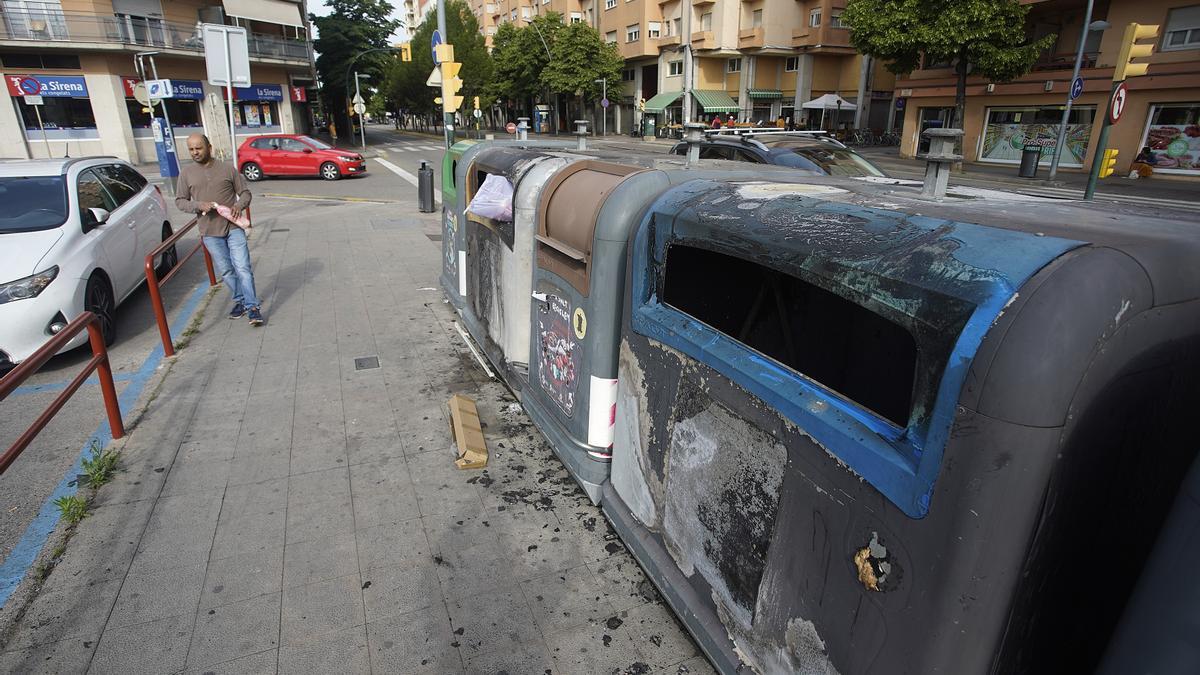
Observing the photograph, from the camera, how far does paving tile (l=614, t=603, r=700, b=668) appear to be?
2594mm

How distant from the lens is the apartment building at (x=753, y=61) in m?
36.2

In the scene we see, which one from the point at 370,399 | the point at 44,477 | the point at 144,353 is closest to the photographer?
the point at 44,477

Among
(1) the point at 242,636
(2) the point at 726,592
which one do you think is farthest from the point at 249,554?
(2) the point at 726,592

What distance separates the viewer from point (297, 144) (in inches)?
786

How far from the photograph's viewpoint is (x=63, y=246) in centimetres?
530

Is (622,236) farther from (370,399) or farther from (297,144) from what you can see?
(297,144)

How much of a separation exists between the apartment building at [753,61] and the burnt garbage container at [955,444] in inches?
1366

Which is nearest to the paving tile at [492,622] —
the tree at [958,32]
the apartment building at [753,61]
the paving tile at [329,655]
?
the paving tile at [329,655]

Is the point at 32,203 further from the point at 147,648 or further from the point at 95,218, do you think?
the point at 147,648

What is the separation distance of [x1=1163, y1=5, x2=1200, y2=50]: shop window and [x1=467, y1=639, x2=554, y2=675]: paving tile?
83.4ft

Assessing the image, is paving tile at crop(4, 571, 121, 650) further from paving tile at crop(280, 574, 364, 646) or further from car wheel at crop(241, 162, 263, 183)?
car wheel at crop(241, 162, 263, 183)

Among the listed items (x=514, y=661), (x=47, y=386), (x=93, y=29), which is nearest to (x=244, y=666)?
(x=514, y=661)

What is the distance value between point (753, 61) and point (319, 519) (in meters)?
40.6

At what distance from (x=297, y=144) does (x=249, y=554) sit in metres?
19.9
